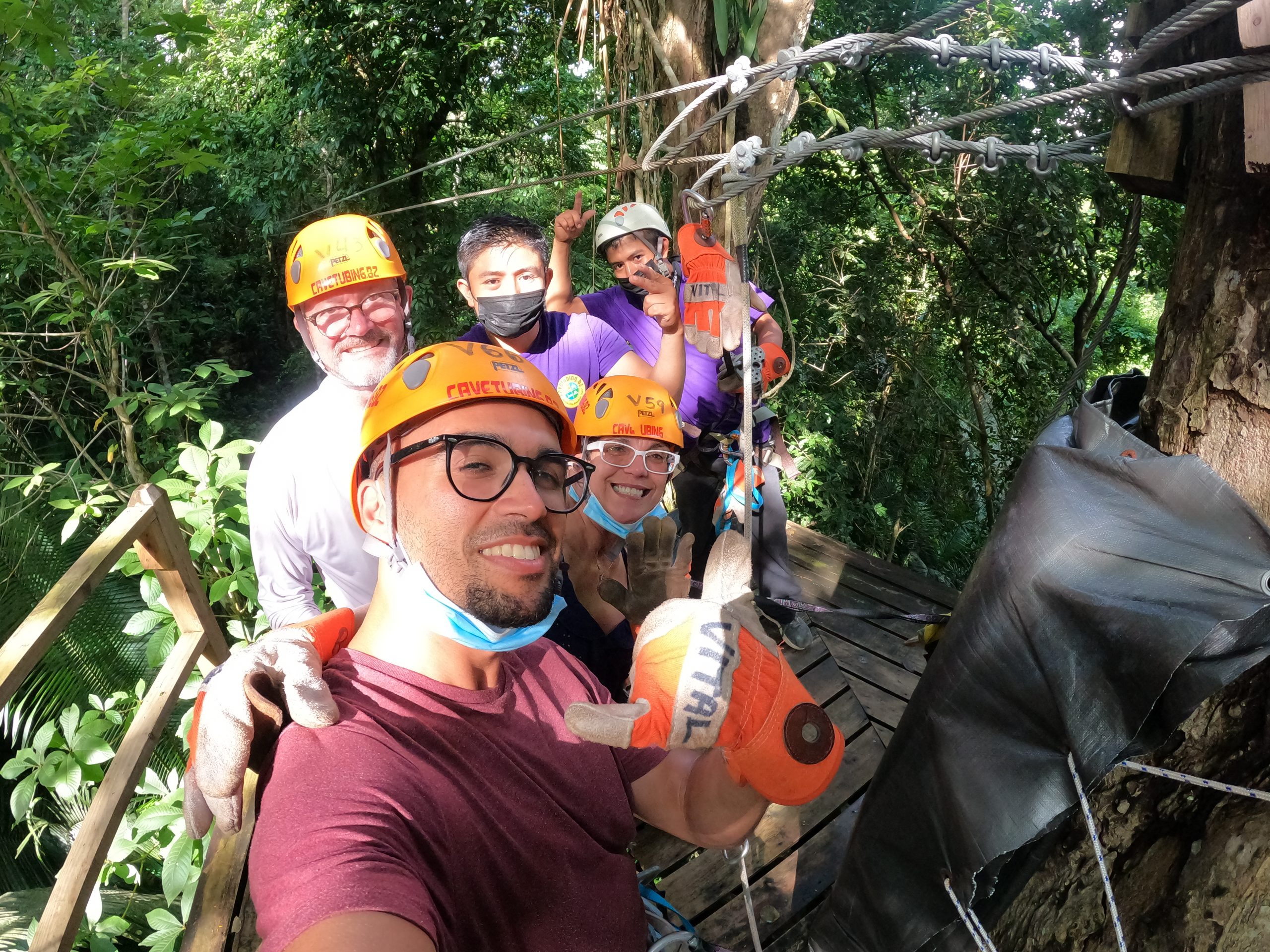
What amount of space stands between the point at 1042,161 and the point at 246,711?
5.85 ft

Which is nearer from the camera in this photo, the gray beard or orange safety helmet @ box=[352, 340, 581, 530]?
orange safety helmet @ box=[352, 340, 581, 530]

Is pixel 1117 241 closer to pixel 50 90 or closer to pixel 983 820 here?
pixel 983 820

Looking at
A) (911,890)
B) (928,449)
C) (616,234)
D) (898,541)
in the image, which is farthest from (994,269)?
(911,890)

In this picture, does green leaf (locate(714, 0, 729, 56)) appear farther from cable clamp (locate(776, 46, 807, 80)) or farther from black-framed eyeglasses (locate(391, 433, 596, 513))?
black-framed eyeglasses (locate(391, 433, 596, 513))

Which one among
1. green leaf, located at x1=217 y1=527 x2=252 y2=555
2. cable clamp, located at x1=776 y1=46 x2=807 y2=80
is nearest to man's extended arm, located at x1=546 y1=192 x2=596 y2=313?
green leaf, located at x1=217 y1=527 x2=252 y2=555

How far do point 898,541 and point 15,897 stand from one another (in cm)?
739

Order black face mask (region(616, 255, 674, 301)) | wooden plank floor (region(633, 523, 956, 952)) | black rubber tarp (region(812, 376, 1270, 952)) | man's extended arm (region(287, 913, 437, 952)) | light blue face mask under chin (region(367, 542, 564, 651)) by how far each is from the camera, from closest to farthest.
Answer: man's extended arm (region(287, 913, 437, 952)), black rubber tarp (region(812, 376, 1270, 952)), light blue face mask under chin (region(367, 542, 564, 651)), wooden plank floor (region(633, 523, 956, 952)), black face mask (region(616, 255, 674, 301))

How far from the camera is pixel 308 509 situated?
2.41 meters

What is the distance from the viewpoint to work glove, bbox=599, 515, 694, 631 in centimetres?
233

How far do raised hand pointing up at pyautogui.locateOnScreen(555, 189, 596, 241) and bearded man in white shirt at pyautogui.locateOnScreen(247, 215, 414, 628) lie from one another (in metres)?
1.12

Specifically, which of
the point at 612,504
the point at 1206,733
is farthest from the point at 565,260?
the point at 1206,733

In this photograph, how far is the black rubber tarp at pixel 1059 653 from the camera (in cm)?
127

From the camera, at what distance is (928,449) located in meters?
8.77

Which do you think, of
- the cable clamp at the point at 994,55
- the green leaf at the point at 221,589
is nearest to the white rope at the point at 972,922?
the cable clamp at the point at 994,55
